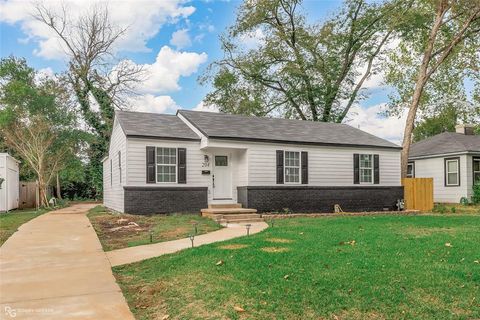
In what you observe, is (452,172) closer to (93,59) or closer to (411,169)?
(411,169)

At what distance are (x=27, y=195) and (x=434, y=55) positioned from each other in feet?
82.3

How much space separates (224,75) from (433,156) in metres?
15.7

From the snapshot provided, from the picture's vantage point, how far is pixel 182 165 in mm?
14742

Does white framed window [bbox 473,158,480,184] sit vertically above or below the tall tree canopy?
below

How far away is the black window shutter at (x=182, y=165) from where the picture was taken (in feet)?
48.1

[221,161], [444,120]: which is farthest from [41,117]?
[444,120]

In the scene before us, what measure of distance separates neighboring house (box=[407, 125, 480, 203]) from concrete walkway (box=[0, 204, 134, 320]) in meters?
19.4


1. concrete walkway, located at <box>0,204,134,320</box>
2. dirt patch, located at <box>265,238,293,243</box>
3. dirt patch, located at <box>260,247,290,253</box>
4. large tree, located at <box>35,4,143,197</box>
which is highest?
large tree, located at <box>35,4,143,197</box>

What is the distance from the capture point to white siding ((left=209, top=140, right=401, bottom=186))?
15.4 m

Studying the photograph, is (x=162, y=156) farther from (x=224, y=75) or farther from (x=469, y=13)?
(x=469, y=13)

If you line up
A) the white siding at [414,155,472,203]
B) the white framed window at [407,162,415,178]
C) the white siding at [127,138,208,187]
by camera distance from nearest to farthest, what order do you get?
the white siding at [127,138,208,187]
the white siding at [414,155,472,203]
the white framed window at [407,162,415,178]

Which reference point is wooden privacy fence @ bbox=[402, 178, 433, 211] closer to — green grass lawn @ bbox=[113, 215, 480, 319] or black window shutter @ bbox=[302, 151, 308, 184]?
black window shutter @ bbox=[302, 151, 308, 184]

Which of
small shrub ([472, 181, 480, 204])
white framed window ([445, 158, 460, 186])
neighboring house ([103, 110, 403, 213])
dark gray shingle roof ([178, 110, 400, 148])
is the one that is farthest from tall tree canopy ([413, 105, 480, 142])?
neighboring house ([103, 110, 403, 213])

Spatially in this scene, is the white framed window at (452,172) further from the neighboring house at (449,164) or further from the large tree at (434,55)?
the large tree at (434,55)
